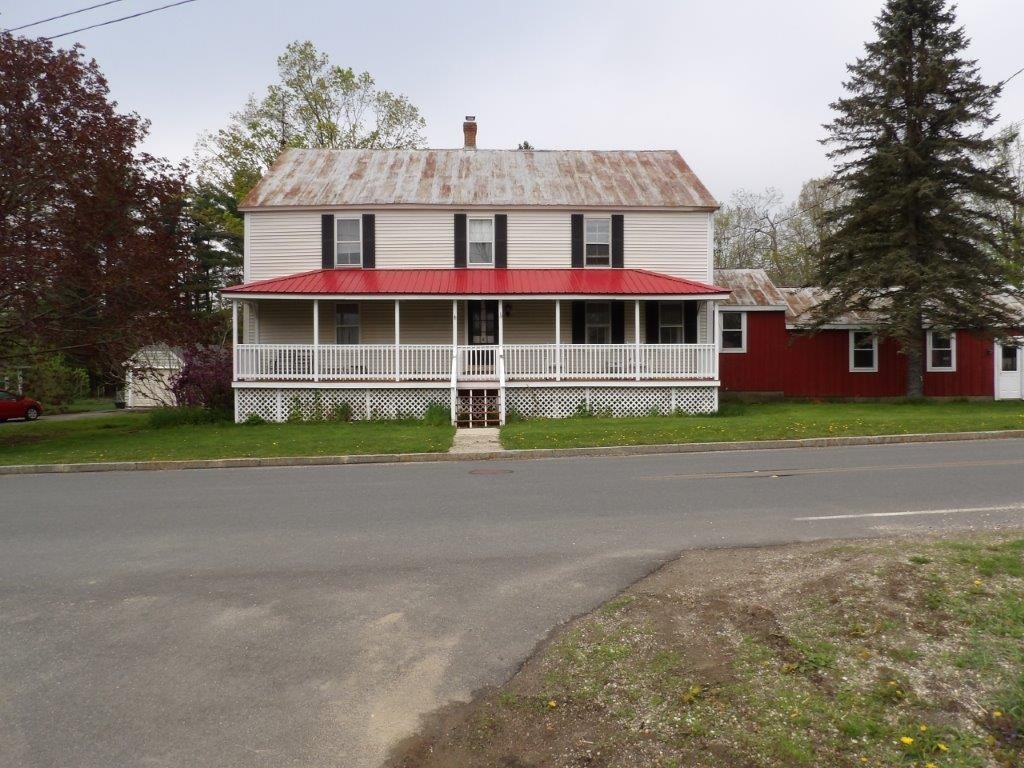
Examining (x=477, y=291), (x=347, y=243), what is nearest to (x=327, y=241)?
(x=347, y=243)

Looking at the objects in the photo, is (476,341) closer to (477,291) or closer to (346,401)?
(477,291)

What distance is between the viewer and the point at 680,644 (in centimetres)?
425

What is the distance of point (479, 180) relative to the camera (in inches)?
943

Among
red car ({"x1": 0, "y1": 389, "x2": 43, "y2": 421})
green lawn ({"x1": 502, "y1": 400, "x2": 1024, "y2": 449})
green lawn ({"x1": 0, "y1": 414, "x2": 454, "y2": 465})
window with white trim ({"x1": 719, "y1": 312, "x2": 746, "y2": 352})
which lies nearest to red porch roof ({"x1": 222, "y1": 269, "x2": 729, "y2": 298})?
green lawn ({"x1": 502, "y1": 400, "x2": 1024, "y2": 449})

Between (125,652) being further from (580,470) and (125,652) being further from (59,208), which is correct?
(59,208)

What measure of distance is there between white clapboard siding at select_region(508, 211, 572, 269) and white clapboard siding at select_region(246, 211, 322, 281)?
6.03 m

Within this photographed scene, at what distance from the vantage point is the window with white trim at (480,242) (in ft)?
74.1

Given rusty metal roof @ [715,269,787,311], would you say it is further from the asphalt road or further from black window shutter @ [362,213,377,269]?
the asphalt road

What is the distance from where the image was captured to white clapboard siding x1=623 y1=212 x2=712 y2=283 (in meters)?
22.7

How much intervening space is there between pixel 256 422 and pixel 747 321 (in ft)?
53.7

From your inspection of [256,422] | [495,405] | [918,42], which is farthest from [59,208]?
[918,42]

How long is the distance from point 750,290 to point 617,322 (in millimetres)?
6852

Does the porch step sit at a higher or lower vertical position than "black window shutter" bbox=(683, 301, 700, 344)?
lower

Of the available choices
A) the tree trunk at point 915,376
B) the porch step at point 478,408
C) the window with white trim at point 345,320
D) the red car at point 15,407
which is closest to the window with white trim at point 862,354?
the tree trunk at point 915,376
